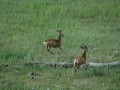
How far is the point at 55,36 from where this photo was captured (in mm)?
15430

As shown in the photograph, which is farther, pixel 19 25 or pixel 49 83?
pixel 19 25

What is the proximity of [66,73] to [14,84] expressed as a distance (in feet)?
4.93

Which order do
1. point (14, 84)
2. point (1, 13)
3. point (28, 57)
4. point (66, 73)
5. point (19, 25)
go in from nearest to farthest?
point (14, 84) → point (66, 73) → point (28, 57) → point (19, 25) → point (1, 13)

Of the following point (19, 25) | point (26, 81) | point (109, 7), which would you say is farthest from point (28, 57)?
point (109, 7)

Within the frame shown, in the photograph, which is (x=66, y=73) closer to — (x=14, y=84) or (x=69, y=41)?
(x=14, y=84)

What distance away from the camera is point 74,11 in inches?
739

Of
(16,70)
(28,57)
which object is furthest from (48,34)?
(16,70)

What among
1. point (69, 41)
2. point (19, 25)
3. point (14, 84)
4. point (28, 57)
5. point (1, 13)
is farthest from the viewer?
point (1, 13)

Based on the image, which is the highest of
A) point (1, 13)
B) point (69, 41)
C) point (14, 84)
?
point (1, 13)

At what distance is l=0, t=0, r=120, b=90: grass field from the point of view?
→ 10531mm

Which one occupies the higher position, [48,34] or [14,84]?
[48,34]

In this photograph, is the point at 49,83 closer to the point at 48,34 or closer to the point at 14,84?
the point at 14,84

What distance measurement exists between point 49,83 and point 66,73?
784 mm

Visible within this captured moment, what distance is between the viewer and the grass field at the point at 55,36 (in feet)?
34.6
